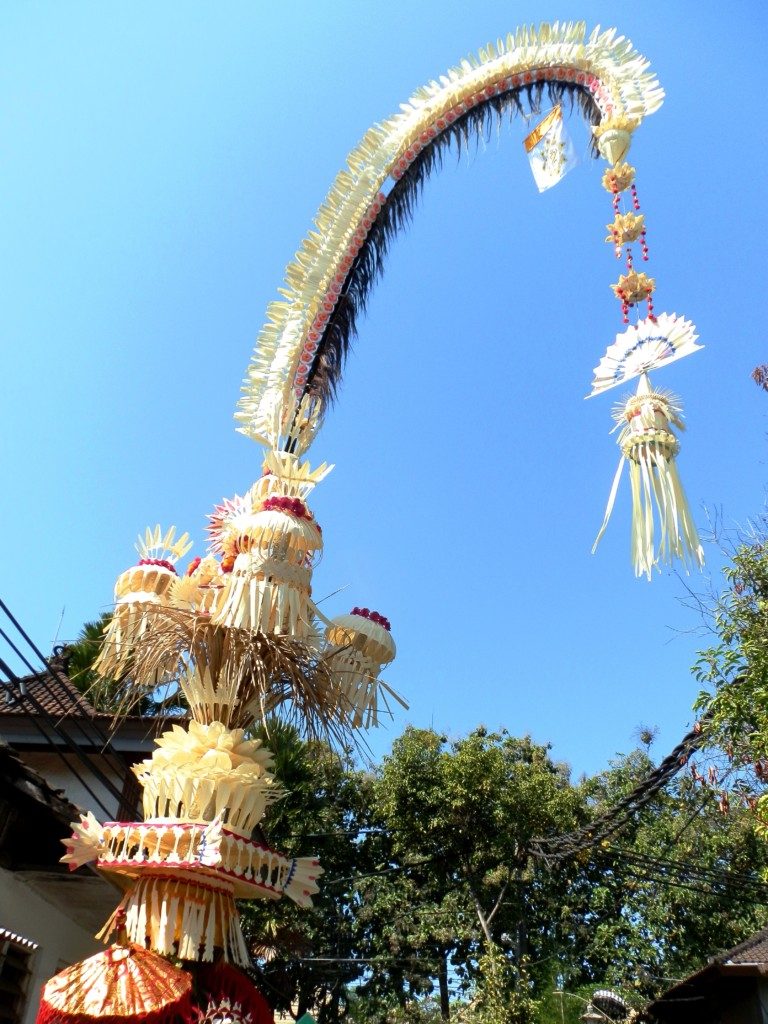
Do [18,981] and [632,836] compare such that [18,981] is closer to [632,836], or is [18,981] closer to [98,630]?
[98,630]

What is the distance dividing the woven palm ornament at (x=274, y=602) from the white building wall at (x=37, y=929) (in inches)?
90.5

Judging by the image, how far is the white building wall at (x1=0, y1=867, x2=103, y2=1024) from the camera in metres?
6.36

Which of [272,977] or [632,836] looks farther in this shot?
[632,836]

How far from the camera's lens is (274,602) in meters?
4.23

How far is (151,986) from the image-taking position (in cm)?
330

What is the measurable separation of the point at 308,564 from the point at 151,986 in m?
2.10

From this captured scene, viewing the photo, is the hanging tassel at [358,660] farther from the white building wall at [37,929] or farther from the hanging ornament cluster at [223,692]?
the white building wall at [37,929]

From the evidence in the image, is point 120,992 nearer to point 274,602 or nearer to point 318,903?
point 274,602

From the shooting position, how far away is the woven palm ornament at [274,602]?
12.1ft

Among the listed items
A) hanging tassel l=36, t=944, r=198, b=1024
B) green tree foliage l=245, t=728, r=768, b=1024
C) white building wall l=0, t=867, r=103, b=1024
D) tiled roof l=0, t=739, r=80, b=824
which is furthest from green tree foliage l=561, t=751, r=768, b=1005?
hanging tassel l=36, t=944, r=198, b=1024

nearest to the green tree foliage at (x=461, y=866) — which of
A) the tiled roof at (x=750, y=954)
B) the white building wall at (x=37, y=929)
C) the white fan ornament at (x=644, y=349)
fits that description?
the tiled roof at (x=750, y=954)

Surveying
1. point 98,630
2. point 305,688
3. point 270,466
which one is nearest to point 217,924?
point 305,688

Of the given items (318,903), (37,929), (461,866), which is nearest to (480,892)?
(461,866)

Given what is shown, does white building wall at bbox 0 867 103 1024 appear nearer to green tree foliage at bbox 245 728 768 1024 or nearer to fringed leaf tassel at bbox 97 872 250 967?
fringed leaf tassel at bbox 97 872 250 967
